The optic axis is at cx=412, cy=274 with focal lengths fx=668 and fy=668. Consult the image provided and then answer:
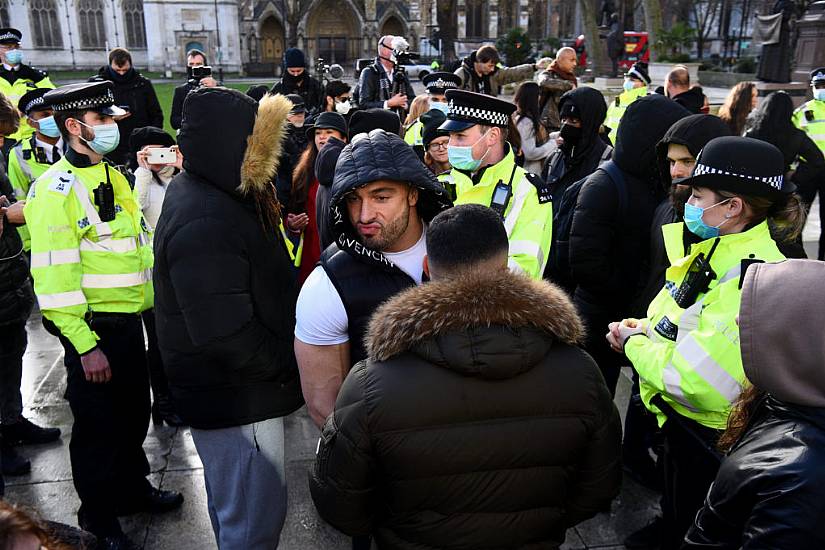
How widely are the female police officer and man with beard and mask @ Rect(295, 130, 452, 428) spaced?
40.7 inches

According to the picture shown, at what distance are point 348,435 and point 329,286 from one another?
69 cm

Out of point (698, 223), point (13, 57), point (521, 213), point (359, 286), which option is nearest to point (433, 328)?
point (359, 286)

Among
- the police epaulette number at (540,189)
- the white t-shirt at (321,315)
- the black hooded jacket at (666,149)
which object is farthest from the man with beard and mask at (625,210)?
the white t-shirt at (321,315)

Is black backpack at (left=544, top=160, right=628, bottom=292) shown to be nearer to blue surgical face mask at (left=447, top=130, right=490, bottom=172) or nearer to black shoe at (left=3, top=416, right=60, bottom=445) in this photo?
blue surgical face mask at (left=447, top=130, right=490, bottom=172)

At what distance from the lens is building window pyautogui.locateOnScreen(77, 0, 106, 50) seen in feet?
159

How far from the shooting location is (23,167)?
6.35 metres

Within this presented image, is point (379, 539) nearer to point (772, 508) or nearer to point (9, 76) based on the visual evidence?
point (772, 508)

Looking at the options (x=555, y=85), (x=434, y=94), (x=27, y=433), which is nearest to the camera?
(x=27, y=433)

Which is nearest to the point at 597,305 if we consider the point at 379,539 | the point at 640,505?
the point at 640,505

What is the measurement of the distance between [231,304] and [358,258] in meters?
0.52

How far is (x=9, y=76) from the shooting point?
9523 millimetres

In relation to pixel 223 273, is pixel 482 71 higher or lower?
higher

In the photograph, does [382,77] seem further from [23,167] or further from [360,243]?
[360,243]

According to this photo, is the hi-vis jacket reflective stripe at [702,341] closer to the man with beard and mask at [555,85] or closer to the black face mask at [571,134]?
the black face mask at [571,134]
